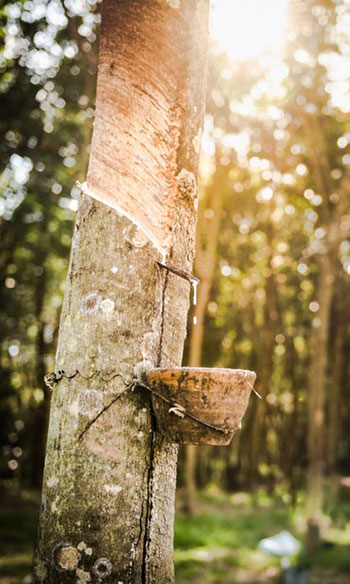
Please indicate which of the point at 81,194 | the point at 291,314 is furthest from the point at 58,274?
the point at 81,194

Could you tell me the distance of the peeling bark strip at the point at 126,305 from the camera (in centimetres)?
142

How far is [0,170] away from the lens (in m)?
7.91

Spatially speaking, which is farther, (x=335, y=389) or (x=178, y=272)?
(x=335, y=389)

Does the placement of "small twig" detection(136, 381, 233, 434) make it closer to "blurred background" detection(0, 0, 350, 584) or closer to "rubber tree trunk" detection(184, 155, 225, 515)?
"blurred background" detection(0, 0, 350, 584)

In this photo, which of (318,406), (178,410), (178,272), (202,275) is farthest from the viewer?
(202,275)

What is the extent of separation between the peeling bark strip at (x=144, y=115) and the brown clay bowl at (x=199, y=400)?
0.36 meters

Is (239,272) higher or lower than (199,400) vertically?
higher

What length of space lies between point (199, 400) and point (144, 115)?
2.47 feet

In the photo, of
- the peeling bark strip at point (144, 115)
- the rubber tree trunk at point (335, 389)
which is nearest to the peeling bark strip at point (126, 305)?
the peeling bark strip at point (144, 115)

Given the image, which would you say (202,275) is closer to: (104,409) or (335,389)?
(335,389)

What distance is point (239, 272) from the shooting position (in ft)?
39.3

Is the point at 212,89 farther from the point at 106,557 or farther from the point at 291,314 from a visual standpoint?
the point at 106,557

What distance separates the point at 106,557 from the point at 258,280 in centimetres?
1100

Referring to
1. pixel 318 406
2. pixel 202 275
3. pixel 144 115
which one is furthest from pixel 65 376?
pixel 202 275
